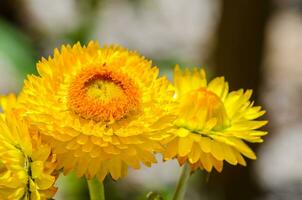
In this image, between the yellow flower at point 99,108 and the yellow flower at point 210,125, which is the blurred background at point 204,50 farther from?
the yellow flower at point 99,108

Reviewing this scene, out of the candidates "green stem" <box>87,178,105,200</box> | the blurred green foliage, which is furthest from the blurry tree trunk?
"green stem" <box>87,178,105,200</box>

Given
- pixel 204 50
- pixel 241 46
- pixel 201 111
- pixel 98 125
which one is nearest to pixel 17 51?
pixel 241 46

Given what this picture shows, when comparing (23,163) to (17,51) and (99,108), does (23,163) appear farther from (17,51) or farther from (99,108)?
(17,51)

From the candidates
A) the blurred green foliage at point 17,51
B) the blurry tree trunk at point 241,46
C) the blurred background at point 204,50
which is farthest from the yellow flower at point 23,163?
the blurry tree trunk at point 241,46

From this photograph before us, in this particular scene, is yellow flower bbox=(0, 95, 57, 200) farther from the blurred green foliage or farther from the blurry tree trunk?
the blurry tree trunk

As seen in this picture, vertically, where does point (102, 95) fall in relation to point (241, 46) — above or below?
below
